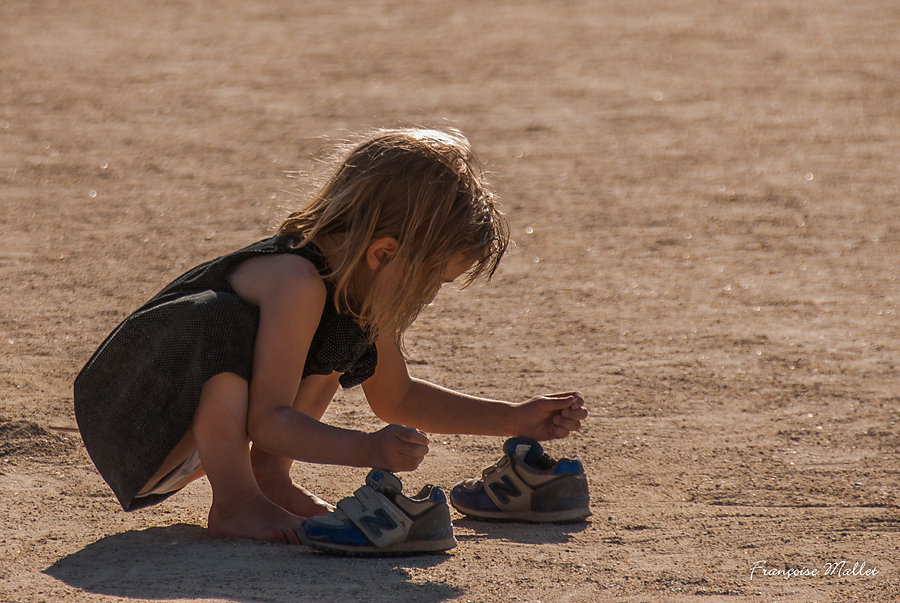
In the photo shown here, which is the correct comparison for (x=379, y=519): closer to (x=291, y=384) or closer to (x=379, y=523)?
(x=379, y=523)

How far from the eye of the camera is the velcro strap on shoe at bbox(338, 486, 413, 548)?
2428 millimetres

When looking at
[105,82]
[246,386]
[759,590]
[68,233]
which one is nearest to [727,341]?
[759,590]

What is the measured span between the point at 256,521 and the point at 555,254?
2.79m

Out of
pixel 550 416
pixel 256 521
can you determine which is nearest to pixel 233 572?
pixel 256 521

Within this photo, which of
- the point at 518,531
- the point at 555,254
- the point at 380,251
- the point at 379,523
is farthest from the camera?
the point at 555,254

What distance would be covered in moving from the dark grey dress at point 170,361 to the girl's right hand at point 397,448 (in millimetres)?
321

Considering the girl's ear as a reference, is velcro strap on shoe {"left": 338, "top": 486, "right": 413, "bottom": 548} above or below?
below

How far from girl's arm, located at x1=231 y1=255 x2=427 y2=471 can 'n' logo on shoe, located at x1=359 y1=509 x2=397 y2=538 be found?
13 centimetres

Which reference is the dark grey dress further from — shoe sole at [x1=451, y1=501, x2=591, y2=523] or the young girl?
shoe sole at [x1=451, y1=501, x2=591, y2=523]

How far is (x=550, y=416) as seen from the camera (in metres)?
2.82

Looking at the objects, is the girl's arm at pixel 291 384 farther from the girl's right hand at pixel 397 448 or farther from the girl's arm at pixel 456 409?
the girl's arm at pixel 456 409

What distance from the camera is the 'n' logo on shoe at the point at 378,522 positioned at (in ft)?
7.97

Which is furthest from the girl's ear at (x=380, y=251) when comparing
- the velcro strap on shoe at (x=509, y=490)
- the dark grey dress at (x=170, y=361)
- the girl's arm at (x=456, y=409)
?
the velcro strap on shoe at (x=509, y=490)

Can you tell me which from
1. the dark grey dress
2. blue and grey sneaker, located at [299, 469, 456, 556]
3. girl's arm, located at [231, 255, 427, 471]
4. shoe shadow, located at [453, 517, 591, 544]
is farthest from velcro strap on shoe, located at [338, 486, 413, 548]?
the dark grey dress
